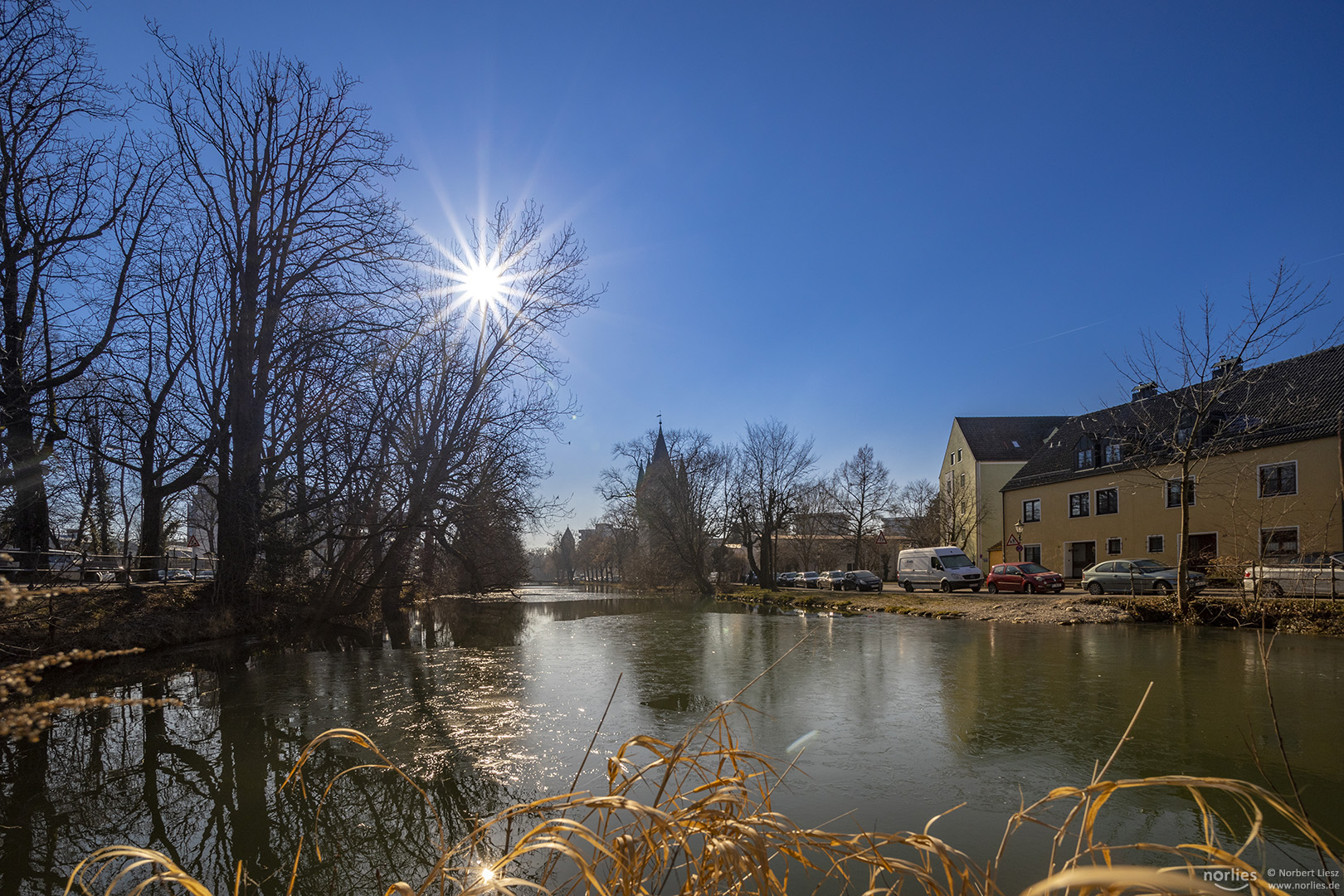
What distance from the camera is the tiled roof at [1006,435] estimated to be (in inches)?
1871

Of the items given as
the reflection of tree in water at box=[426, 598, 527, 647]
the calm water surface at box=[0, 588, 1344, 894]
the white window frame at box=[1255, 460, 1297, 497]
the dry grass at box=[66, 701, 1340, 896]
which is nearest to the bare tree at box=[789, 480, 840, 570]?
the reflection of tree in water at box=[426, 598, 527, 647]

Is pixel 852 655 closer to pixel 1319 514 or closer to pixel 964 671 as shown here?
pixel 964 671

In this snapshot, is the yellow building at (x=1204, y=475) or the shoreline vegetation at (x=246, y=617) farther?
the yellow building at (x=1204, y=475)

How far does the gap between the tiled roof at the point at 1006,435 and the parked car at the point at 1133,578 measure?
24755 mm

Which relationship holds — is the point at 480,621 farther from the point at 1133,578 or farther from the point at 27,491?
the point at 1133,578

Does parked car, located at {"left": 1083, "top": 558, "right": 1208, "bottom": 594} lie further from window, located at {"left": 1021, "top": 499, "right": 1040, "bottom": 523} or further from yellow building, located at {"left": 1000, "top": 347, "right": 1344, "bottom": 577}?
window, located at {"left": 1021, "top": 499, "right": 1040, "bottom": 523}

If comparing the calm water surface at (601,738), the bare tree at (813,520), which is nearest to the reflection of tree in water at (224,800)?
the calm water surface at (601,738)

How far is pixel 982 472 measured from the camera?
46.7m

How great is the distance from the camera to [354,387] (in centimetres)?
1648

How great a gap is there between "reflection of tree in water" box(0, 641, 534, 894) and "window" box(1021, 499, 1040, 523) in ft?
113

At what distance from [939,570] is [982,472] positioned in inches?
709

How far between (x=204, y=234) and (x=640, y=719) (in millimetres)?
16239

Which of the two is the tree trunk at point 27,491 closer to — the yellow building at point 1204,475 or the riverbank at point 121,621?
the riverbank at point 121,621

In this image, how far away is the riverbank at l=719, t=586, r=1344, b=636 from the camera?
44.7ft
